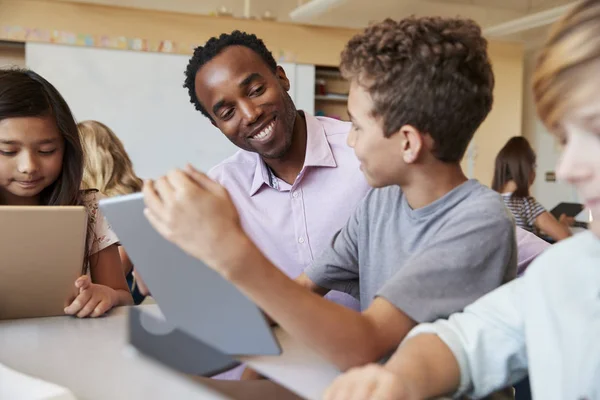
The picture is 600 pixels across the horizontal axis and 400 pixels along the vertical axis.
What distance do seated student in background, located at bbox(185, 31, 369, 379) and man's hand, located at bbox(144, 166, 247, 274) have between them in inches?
28.7

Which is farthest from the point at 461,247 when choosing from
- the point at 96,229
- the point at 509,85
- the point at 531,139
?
the point at 531,139

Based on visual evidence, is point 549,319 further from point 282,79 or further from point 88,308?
Answer: point 282,79

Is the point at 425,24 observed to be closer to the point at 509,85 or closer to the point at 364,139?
the point at 364,139

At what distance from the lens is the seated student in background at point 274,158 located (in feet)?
4.51

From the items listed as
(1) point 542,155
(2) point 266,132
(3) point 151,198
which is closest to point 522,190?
(2) point 266,132

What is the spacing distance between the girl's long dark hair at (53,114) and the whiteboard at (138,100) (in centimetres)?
335

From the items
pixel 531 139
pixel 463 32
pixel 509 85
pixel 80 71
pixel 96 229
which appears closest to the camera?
pixel 463 32

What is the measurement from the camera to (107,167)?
8.25 feet

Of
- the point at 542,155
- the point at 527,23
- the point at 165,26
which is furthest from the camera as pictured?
the point at 542,155

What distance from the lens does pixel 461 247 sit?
0.78 m

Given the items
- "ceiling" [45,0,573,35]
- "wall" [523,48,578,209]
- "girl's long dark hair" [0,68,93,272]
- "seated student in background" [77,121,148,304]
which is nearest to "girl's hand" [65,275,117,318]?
"girl's long dark hair" [0,68,93,272]

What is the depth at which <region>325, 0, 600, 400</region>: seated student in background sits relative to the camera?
0.60 meters

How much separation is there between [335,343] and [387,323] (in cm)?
10

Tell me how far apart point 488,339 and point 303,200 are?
76cm
